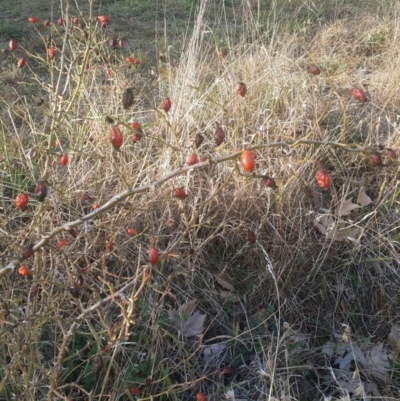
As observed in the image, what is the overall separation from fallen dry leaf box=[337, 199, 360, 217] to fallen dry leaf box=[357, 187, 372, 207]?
60 mm

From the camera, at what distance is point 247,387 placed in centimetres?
182

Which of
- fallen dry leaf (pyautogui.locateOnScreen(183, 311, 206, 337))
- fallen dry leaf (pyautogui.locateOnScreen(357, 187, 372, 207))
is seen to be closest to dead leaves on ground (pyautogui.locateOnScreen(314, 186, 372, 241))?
fallen dry leaf (pyautogui.locateOnScreen(357, 187, 372, 207))

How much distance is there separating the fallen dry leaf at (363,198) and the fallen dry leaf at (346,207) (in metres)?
0.06

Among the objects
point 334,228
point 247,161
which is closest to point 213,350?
point 334,228

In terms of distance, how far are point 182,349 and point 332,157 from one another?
118cm

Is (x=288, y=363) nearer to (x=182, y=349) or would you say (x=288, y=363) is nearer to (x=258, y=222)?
(x=182, y=349)

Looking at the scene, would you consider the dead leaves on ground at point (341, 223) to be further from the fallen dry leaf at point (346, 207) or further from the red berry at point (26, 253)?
the red berry at point (26, 253)

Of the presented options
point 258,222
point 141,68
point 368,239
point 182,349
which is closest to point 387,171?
point 368,239

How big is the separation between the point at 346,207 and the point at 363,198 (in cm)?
12

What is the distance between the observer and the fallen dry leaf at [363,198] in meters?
2.32

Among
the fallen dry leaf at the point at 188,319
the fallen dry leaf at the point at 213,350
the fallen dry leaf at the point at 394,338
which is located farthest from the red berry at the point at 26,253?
the fallen dry leaf at the point at 394,338

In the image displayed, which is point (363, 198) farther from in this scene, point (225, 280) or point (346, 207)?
point (225, 280)

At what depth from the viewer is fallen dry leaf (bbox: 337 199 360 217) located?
7.31 feet

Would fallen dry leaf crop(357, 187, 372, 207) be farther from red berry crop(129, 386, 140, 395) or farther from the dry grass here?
red berry crop(129, 386, 140, 395)
